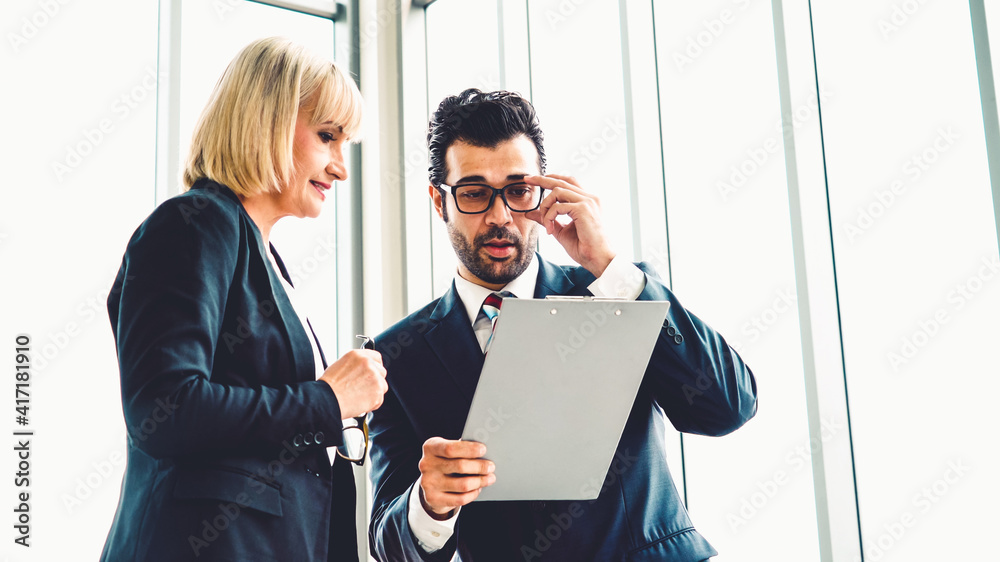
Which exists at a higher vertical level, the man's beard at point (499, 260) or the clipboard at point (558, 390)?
the man's beard at point (499, 260)

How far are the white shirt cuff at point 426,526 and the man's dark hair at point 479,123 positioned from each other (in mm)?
770

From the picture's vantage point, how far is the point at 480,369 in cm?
168

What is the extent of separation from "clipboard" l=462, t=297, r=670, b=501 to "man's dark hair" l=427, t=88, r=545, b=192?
2.36 feet

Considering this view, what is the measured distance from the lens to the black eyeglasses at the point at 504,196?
1.79 m

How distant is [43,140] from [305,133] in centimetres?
247

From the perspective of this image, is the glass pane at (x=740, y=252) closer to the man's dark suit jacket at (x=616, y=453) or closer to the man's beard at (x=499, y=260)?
the man's dark suit jacket at (x=616, y=453)

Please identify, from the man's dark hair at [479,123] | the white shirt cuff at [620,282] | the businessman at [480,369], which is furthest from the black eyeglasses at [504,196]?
the white shirt cuff at [620,282]

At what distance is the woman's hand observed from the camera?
133 centimetres

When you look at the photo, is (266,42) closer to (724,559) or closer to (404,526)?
(404,526)

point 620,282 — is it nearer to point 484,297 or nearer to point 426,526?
point 484,297

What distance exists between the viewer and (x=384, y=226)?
409cm

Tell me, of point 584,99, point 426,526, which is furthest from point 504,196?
point 584,99

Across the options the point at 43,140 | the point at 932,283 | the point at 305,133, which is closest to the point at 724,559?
the point at 932,283

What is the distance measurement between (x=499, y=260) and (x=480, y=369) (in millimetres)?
252
